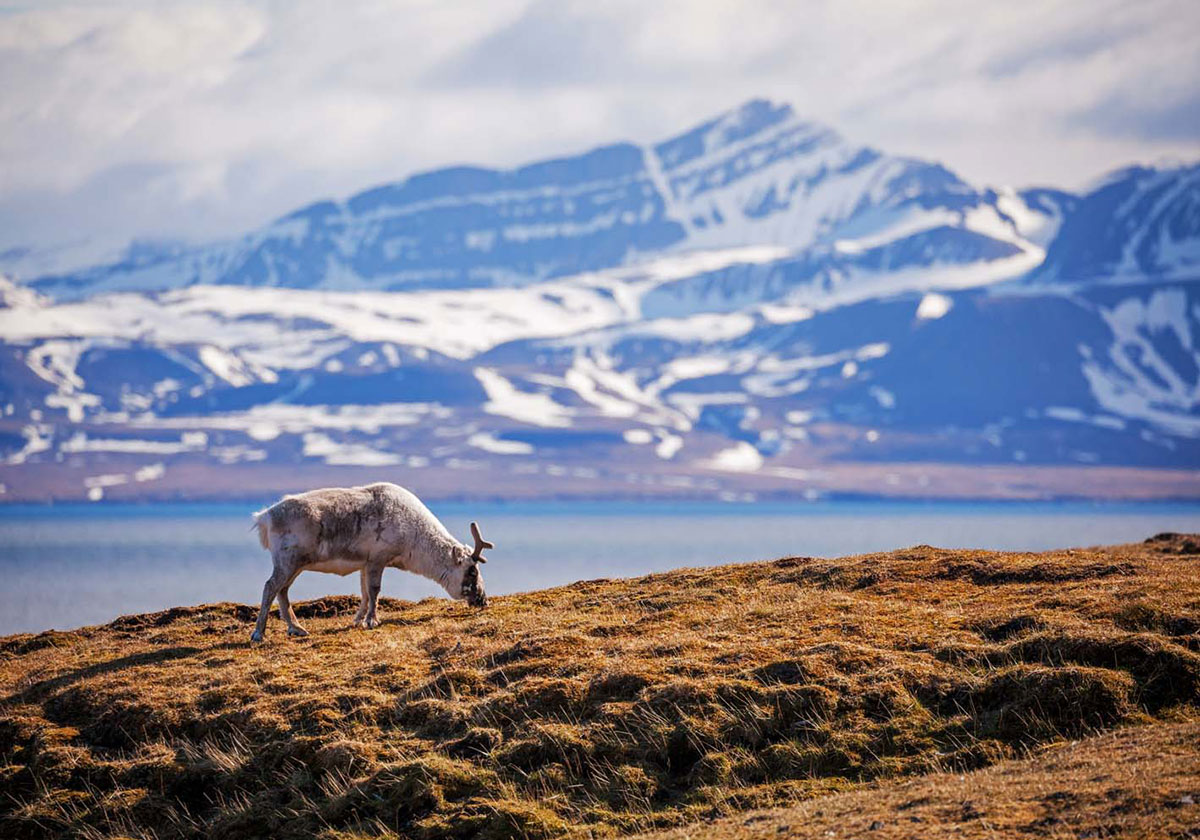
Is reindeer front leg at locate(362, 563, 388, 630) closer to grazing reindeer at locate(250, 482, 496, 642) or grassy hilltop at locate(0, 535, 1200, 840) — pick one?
grazing reindeer at locate(250, 482, 496, 642)

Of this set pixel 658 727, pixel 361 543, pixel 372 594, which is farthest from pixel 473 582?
pixel 658 727

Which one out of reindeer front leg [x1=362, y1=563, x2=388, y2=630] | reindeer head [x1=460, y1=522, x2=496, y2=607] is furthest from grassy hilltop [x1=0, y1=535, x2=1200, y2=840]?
reindeer head [x1=460, y1=522, x2=496, y2=607]

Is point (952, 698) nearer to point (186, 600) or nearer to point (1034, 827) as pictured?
point (1034, 827)

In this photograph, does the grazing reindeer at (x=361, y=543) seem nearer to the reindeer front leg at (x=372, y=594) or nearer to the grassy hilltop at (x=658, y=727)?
the reindeer front leg at (x=372, y=594)

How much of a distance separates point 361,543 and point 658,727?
31.4ft

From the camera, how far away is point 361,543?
27828 mm

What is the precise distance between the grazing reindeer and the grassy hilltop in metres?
2.06

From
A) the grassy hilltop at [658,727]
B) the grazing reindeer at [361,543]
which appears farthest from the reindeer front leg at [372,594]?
the grassy hilltop at [658,727]

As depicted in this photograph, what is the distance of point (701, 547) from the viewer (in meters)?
198

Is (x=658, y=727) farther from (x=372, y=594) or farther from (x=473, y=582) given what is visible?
(x=473, y=582)

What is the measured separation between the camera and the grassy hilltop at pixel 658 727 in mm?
17859

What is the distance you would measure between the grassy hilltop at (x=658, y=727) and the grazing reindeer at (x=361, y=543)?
2.06 m

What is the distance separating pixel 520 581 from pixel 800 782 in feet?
327

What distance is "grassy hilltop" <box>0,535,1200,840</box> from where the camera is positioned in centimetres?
1786
